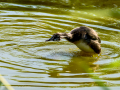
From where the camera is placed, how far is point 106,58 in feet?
20.2

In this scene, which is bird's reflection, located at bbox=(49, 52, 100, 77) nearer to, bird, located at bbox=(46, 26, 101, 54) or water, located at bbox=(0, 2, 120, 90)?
water, located at bbox=(0, 2, 120, 90)

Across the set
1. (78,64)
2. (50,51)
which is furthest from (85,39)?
(50,51)

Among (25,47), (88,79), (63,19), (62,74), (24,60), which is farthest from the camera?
(63,19)

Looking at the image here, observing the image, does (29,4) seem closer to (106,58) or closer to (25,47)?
(25,47)

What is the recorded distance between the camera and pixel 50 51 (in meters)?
6.61

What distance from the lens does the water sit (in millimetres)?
4469

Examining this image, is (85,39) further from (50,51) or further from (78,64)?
(50,51)

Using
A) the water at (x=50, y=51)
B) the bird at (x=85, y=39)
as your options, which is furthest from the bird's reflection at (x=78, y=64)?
the bird at (x=85, y=39)

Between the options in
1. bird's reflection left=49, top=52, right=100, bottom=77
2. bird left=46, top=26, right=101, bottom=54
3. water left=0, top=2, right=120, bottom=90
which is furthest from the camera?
bird left=46, top=26, right=101, bottom=54

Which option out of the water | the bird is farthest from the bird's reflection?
the bird

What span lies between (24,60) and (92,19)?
5018 millimetres

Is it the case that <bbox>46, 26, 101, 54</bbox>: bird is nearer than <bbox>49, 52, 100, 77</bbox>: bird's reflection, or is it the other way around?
<bbox>49, 52, 100, 77</bbox>: bird's reflection

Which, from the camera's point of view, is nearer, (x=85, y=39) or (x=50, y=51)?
(x=85, y=39)

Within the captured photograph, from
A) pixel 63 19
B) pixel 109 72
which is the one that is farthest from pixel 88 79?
pixel 63 19
